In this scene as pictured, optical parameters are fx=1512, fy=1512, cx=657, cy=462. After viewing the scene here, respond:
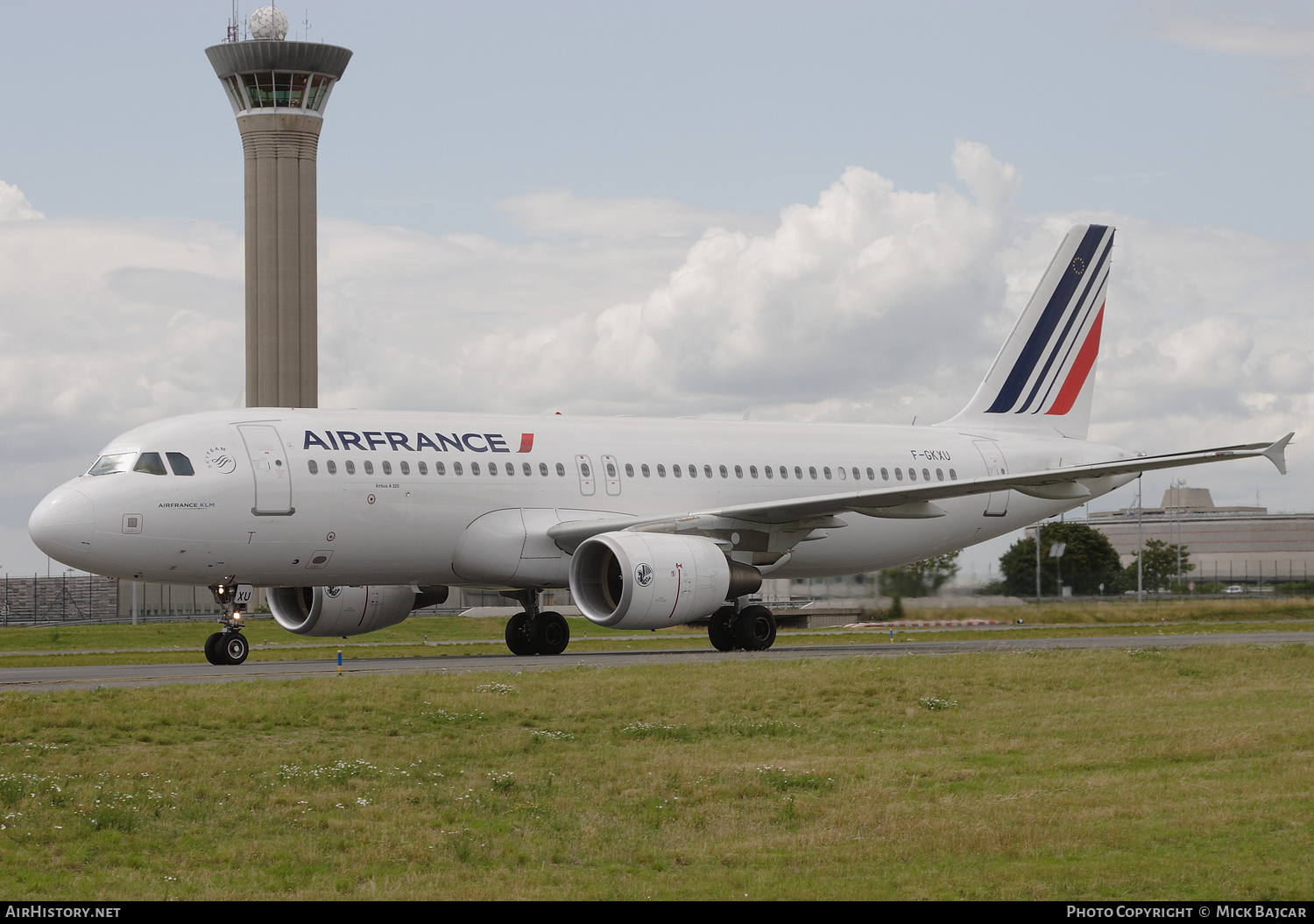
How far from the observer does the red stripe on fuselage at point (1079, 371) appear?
34.8 m

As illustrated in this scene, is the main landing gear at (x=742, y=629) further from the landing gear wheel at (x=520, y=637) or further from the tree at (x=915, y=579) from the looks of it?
the tree at (x=915, y=579)

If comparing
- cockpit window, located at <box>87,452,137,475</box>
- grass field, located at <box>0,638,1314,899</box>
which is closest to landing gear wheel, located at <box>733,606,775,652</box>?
grass field, located at <box>0,638,1314,899</box>

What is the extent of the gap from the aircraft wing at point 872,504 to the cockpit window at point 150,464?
21.1 feet

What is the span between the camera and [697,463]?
28672 mm

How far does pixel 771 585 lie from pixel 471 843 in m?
25.5

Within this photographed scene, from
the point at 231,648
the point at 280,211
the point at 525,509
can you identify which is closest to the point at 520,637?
the point at 525,509

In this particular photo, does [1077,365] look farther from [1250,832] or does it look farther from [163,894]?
[163,894]

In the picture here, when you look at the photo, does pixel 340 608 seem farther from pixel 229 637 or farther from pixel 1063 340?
pixel 1063 340

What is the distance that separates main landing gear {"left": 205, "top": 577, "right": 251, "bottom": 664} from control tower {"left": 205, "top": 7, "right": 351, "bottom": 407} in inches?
2483

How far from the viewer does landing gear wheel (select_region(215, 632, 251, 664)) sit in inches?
938

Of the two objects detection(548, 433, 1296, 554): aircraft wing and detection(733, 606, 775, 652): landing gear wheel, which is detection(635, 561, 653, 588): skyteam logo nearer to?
detection(548, 433, 1296, 554): aircraft wing

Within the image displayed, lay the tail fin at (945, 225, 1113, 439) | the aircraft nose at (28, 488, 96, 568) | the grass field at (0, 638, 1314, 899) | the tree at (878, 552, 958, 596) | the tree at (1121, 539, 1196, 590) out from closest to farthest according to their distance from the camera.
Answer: the grass field at (0, 638, 1314, 899)
the aircraft nose at (28, 488, 96, 568)
the tree at (878, 552, 958, 596)
the tail fin at (945, 225, 1113, 439)
the tree at (1121, 539, 1196, 590)

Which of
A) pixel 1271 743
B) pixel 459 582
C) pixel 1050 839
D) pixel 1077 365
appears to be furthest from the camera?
pixel 1077 365

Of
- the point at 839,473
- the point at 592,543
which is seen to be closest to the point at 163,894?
the point at 592,543
